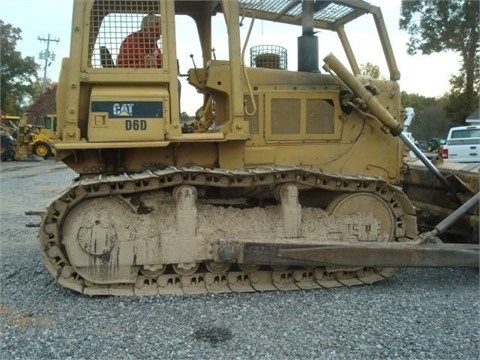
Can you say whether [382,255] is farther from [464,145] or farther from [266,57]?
[464,145]

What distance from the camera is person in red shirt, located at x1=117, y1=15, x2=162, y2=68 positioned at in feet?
15.6

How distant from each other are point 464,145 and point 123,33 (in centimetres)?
1684

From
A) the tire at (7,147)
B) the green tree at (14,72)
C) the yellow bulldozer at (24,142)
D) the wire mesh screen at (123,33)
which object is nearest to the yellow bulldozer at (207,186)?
the wire mesh screen at (123,33)

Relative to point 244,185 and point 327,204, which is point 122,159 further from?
point 327,204

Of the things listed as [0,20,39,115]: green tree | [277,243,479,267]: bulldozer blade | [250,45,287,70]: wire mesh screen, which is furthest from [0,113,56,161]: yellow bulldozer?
[277,243,479,267]: bulldozer blade

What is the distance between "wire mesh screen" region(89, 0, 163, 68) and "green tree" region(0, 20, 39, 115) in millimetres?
43643

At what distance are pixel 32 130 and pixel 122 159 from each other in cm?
2640

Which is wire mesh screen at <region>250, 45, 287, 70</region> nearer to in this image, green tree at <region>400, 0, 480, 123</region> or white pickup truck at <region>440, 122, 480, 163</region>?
white pickup truck at <region>440, 122, 480, 163</region>

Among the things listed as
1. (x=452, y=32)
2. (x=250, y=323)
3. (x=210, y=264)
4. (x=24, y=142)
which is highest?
(x=452, y=32)

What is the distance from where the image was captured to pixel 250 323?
4.02 metres

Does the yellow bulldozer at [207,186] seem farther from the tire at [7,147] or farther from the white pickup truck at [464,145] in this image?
the tire at [7,147]

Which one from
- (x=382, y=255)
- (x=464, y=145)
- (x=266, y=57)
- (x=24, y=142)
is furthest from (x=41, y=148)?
(x=382, y=255)

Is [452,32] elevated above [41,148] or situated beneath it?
elevated above

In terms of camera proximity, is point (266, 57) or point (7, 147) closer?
point (266, 57)
